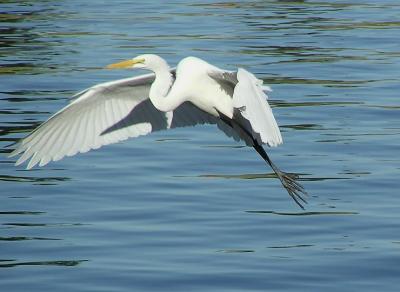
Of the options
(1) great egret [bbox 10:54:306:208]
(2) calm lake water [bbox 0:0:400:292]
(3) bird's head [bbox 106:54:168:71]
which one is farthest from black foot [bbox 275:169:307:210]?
(3) bird's head [bbox 106:54:168:71]

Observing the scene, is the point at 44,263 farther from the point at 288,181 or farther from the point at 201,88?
the point at 288,181

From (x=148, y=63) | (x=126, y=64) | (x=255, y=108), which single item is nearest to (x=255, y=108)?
(x=255, y=108)

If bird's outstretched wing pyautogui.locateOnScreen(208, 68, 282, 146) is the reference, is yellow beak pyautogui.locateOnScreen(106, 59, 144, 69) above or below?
above

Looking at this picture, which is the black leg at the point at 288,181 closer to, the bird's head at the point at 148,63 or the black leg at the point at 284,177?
the black leg at the point at 284,177

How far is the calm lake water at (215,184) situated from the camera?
10.1m

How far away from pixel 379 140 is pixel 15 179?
3957 mm

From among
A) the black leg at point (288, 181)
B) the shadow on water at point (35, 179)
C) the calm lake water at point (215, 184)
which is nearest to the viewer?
the calm lake water at point (215, 184)

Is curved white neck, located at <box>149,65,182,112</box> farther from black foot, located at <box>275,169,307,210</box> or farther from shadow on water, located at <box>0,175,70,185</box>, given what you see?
shadow on water, located at <box>0,175,70,185</box>

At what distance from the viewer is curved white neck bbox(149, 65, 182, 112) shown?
10578 millimetres

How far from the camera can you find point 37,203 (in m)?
12.2

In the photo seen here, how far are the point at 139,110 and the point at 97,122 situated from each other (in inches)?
20.5

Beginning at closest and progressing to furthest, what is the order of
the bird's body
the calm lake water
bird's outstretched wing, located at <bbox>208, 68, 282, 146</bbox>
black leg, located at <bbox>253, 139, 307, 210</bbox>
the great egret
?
bird's outstretched wing, located at <bbox>208, 68, 282, 146</bbox>, the calm lake water, the great egret, the bird's body, black leg, located at <bbox>253, 139, 307, 210</bbox>

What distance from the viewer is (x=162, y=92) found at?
1064 centimetres

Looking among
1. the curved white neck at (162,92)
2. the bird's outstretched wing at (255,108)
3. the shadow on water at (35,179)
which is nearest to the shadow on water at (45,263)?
the curved white neck at (162,92)
